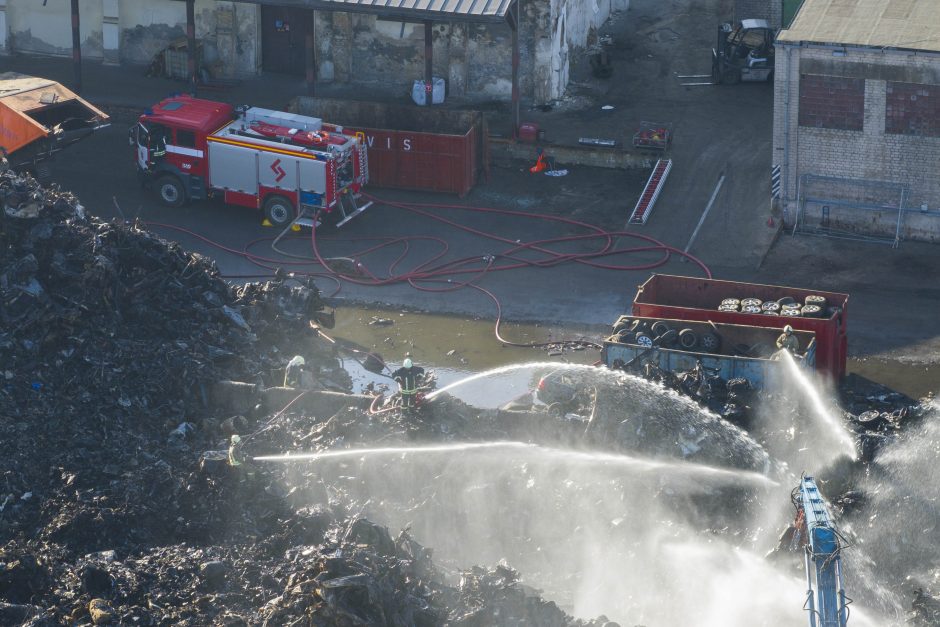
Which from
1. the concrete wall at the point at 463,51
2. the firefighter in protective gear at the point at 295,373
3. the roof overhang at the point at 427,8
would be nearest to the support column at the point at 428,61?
the roof overhang at the point at 427,8

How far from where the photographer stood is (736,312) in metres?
24.4

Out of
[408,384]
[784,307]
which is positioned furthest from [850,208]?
[408,384]

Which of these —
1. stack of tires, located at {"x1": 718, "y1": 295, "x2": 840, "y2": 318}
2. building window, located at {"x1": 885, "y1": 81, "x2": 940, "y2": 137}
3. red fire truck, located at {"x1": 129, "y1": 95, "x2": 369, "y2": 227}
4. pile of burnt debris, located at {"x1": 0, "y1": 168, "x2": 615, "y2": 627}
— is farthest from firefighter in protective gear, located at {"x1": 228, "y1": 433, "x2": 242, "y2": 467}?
building window, located at {"x1": 885, "y1": 81, "x2": 940, "y2": 137}

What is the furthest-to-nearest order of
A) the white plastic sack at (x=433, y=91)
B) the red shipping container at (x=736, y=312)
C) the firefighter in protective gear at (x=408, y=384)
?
the white plastic sack at (x=433, y=91), the red shipping container at (x=736, y=312), the firefighter in protective gear at (x=408, y=384)

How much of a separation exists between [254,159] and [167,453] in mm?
11319

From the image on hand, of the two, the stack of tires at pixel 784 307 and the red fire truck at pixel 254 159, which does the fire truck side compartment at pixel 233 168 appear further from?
the stack of tires at pixel 784 307

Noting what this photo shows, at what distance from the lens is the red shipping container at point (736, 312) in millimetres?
24031

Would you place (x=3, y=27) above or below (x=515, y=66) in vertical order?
above

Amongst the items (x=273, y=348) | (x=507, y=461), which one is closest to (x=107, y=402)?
(x=273, y=348)

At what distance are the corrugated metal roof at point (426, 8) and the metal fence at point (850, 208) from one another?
8159 millimetres

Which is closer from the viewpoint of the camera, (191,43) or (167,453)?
(167,453)

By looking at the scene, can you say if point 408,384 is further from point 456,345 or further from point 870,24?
point 870,24

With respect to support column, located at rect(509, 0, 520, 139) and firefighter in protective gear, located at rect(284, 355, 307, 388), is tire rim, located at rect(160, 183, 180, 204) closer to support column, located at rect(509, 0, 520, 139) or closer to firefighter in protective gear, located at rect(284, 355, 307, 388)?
support column, located at rect(509, 0, 520, 139)

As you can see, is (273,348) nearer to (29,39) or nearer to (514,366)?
(514,366)
